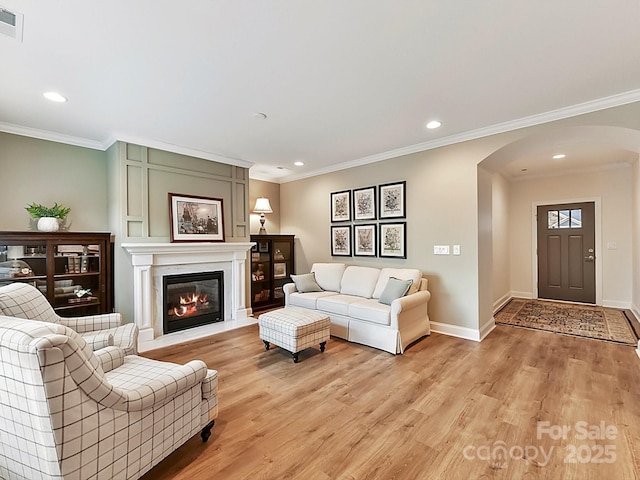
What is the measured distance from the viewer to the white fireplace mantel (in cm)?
379

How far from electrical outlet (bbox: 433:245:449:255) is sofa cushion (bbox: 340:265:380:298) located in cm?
85

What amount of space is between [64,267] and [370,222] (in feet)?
13.5

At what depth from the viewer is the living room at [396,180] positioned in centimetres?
305

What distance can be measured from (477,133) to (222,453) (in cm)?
410

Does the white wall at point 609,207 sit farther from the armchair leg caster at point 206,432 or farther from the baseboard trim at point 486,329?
the armchair leg caster at point 206,432

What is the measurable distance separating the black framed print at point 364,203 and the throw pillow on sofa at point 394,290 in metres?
1.38

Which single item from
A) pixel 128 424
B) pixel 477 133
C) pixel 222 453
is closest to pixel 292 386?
pixel 222 453

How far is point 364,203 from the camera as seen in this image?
4914 mm

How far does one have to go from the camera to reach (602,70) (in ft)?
7.80

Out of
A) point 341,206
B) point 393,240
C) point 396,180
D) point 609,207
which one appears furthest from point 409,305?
point 609,207

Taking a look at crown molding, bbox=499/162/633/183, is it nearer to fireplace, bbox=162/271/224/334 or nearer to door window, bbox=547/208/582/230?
door window, bbox=547/208/582/230

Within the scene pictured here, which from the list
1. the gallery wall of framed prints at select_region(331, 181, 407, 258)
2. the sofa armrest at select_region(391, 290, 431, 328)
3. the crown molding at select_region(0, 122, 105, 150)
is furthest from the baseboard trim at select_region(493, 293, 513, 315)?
the crown molding at select_region(0, 122, 105, 150)

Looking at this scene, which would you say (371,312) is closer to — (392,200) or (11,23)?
(392,200)

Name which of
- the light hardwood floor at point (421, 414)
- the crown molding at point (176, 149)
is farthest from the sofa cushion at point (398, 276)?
the crown molding at point (176, 149)
